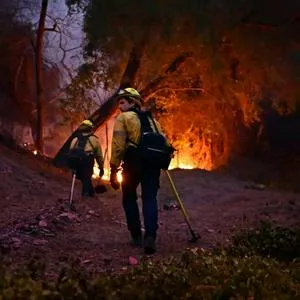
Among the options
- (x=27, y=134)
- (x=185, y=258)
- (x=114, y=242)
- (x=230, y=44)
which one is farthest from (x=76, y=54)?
(x=185, y=258)

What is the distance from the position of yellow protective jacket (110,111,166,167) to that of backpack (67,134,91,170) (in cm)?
461

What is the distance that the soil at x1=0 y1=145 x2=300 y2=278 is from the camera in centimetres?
584

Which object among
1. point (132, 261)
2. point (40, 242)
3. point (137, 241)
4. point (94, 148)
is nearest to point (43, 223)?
point (40, 242)

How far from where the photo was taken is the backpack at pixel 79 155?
1063cm

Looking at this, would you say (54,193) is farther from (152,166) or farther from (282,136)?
(282,136)

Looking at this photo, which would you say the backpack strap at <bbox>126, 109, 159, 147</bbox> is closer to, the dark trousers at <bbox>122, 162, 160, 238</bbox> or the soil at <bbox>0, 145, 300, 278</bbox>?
the dark trousers at <bbox>122, 162, 160, 238</bbox>

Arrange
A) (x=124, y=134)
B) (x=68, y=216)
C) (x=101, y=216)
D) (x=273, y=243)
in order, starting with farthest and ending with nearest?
(x=101, y=216), (x=68, y=216), (x=124, y=134), (x=273, y=243)

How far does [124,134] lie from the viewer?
239 inches

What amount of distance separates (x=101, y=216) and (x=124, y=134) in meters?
3.21

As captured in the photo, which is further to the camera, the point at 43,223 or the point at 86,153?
the point at 86,153

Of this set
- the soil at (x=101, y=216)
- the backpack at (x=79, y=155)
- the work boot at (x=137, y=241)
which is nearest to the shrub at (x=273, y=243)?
the soil at (x=101, y=216)

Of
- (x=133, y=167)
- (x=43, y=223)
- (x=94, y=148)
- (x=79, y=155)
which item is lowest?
(x=43, y=223)

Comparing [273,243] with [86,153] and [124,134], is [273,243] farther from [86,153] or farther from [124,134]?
[86,153]

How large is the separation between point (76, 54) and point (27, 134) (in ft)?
13.2
